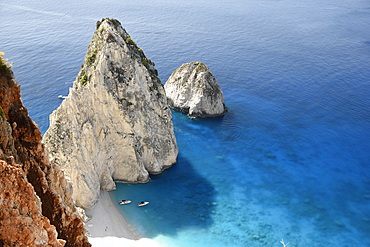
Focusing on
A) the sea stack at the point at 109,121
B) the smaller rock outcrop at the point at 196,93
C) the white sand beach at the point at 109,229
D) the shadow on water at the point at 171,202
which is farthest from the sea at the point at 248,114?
the sea stack at the point at 109,121

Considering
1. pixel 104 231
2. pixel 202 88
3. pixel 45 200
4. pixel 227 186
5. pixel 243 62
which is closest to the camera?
pixel 45 200

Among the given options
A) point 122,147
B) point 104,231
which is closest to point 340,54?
point 122,147

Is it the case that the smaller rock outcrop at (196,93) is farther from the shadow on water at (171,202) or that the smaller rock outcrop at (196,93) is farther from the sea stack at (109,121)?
the sea stack at (109,121)

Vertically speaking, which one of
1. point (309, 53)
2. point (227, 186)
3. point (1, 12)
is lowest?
point (227, 186)

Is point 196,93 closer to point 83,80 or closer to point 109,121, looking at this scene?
point 109,121

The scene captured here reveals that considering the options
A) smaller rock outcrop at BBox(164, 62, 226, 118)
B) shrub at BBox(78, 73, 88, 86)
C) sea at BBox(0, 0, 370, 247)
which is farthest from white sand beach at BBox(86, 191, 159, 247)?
A: smaller rock outcrop at BBox(164, 62, 226, 118)

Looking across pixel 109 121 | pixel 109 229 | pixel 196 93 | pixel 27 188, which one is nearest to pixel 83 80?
pixel 109 121

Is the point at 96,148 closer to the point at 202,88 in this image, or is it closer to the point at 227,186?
the point at 227,186

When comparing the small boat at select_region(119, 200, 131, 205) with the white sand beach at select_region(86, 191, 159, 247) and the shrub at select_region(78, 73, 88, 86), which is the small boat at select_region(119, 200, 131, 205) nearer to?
the white sand beach at select_region(86, 191, 159, 247)
